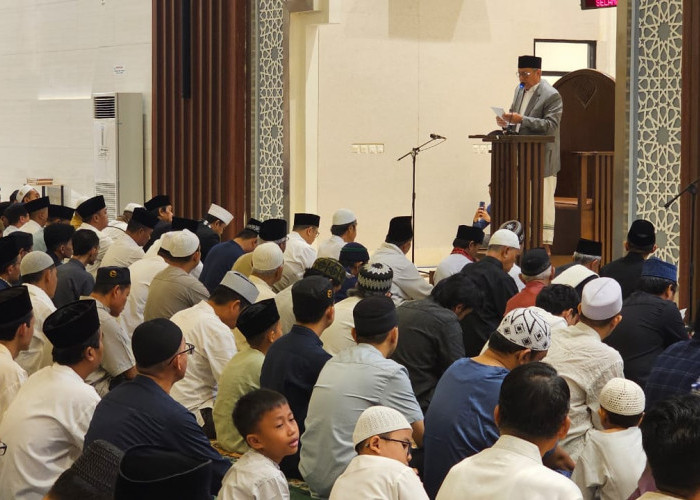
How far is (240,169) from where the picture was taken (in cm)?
1092

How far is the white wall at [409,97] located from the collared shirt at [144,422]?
22.7 ft

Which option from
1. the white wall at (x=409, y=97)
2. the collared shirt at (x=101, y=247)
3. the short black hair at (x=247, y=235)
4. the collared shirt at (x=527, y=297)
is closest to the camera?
the collared shirt at (x=527, y=297)

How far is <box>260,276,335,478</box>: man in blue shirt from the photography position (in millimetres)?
4551

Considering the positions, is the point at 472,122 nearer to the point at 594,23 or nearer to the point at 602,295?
the point at 594,23

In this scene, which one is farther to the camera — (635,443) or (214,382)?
(214,382)

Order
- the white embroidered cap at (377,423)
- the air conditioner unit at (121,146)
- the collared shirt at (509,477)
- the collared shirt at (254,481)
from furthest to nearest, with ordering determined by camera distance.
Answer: the air conditioner unit at (121,146), the collared shirt at (254,481), the white embroidered cap at (377,423), the collared shirt at (509,477)

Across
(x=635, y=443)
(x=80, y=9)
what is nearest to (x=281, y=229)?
(x=635, y=443)

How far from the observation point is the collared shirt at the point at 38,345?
5199 millimetres

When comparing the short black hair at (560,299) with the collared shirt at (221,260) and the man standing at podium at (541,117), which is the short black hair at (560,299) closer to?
the collared shirt at (221,260)

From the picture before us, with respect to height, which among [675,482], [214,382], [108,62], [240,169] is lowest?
[214,382]

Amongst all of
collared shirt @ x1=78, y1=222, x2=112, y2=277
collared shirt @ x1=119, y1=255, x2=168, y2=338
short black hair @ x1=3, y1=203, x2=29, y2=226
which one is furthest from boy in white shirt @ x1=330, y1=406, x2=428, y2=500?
short black hair @ x1=3, y1=203, x2=29, y2=226

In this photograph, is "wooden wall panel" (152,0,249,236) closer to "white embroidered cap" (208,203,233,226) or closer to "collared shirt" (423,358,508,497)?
"white embroidered cap" (208,203,233,226)

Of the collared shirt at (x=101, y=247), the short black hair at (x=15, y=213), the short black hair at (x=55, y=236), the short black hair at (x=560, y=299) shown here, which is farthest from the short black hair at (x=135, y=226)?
the short black hair at (x=560, y=299)

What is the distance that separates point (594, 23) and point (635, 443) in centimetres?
908
